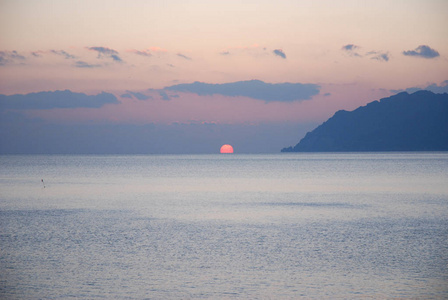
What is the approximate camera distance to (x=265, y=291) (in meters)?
18.2

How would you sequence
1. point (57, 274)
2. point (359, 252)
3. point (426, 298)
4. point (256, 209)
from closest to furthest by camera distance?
point (426, 298)
point (57, 274)
point (359, 252)
point (256, 209)

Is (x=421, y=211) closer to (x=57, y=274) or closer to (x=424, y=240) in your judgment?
(x=424, y=240)

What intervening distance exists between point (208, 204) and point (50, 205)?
15525 millimetres

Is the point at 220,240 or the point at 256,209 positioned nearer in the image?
the point at 220,240

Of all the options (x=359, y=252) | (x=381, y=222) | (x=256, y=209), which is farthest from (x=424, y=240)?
(x=256, y=209)

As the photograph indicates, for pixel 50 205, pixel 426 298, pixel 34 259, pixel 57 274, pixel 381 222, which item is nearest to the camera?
pixel 426 298

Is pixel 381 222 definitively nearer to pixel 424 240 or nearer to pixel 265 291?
pixel 424 240

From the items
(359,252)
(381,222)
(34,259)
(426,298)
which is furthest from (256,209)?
(426,298)

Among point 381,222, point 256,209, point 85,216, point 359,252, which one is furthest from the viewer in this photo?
point 256,209

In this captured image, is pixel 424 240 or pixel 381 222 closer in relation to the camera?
pixel 424 240

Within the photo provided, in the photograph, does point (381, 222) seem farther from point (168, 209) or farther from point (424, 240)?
point (168, 209)

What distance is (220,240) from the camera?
28359 mm

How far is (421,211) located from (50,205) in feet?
113

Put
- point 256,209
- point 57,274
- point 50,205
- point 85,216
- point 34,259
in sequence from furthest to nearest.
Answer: point 50,205 → point 256,209 → point 85,216 → point 34,259 → point 57,274
